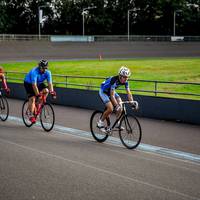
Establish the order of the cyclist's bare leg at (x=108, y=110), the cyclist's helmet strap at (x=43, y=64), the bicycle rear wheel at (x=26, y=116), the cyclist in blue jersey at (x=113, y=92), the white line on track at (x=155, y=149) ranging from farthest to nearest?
the bicycle rear wheel at (x=26, y=116), the cyclist's helmet strap at (x=43, y=64), the cyclist's bare leg at (x=108, y=110), the cyclist in blue jersey at (x=113, y=92), the white line on track at (x=155, y=149)

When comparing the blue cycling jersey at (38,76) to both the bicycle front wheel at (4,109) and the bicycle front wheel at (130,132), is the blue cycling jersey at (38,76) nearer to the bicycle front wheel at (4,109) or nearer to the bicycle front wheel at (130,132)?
the bicycle front wheel at (4,109)

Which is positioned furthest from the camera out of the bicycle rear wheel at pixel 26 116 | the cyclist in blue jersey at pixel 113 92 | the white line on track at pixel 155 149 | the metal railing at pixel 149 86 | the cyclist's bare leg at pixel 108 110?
the metal railing at pixel 149 86

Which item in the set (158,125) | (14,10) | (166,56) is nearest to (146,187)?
(158,125)

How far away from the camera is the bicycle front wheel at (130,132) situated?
409 inches

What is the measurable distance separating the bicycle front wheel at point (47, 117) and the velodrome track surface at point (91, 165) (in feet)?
0.63

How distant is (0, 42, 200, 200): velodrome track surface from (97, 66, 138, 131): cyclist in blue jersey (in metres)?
0.67

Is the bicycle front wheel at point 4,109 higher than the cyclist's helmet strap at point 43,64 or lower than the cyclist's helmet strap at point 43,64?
lower

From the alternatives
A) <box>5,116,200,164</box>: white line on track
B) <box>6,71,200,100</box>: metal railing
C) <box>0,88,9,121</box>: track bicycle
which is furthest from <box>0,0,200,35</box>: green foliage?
<box>5,116,200,164</box>: white line on track

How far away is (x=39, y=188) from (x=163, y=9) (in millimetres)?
103260

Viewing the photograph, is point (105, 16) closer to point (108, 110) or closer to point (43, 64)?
point (43, 64)

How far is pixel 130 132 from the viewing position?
34.5 ft

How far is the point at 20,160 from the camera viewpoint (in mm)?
9211

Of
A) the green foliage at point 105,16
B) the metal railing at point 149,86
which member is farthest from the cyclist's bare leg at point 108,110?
the green foliage at point 105,16

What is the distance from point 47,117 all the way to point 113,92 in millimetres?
2831
